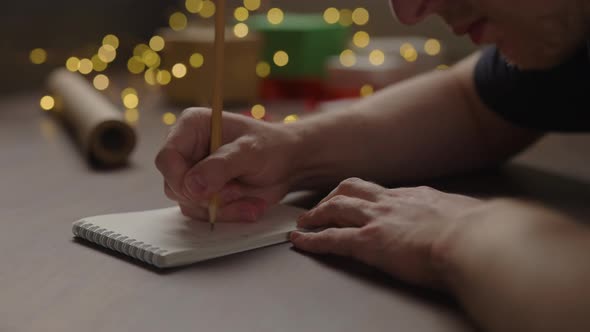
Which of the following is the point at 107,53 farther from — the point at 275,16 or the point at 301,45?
the point at 301,45

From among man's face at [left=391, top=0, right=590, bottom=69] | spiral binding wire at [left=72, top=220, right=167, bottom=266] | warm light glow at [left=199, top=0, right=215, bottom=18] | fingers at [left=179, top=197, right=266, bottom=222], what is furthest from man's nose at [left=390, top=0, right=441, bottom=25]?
warm light glow at [left=199, top=0, right=215, bottom=18]

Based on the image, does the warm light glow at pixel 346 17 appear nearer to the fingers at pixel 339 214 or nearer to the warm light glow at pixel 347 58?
the warm light glow at pixel 347 58

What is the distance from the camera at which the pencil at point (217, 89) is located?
87 cm

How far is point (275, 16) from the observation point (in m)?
2.27

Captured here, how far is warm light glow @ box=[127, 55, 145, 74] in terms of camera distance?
2.26 m

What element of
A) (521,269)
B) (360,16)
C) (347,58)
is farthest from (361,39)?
(521,269)

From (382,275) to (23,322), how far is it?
1.07ft

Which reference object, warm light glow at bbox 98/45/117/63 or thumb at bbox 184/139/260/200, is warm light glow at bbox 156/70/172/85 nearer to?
warm light glow at bbox 98/45/117/63

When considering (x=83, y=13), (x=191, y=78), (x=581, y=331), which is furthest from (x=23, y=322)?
(x=83, y=13)

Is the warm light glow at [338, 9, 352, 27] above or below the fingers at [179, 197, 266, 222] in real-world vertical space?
above

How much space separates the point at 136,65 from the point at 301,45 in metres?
0.57

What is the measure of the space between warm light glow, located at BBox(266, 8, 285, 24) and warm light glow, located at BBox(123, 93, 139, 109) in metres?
0.43

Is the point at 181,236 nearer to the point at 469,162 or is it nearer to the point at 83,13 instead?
the point at 469,162

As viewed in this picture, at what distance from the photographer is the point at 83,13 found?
2.30m
